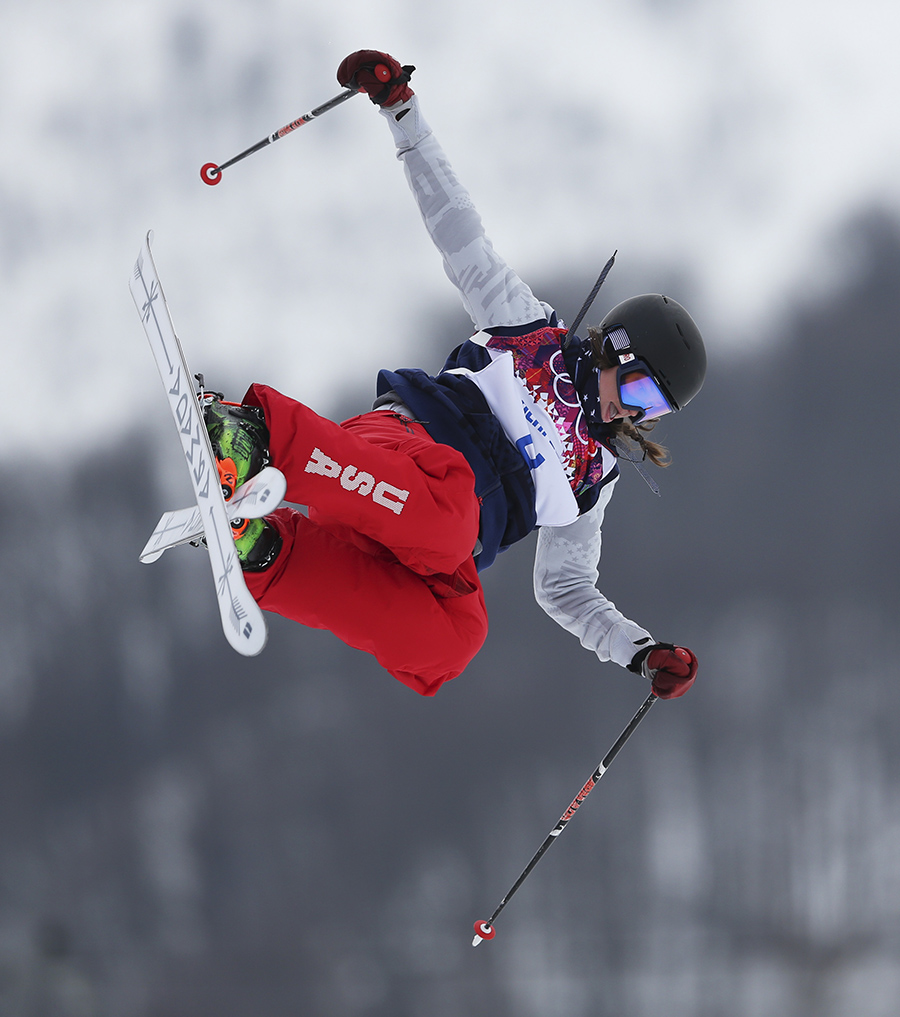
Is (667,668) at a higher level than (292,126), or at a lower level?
lower

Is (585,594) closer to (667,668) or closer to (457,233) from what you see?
(667,668)

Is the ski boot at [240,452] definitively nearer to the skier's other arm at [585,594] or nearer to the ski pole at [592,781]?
the skier's other arm at [585,594]

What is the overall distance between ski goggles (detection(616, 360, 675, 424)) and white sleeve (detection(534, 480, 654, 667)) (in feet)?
1.68

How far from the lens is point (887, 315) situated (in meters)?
5.81

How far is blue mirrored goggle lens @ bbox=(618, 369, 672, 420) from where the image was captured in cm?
227

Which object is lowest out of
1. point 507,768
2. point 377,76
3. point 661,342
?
point 507,768

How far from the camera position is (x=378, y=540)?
1.82 m

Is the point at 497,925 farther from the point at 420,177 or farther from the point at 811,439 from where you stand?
the point at 420,177

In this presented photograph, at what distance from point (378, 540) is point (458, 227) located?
1.03 metres

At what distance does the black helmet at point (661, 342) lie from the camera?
2.27 m

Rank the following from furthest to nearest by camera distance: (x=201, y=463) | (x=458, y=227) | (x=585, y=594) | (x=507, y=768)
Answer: (x=507, y=768) < (x=585, y=594) < (x=458, y=227) < (x=201, y=463)

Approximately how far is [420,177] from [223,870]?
5.05 meters

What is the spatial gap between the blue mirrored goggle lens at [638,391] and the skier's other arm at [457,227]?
0.29 m

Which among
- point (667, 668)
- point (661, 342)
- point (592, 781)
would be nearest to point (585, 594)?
point (667, 668)
